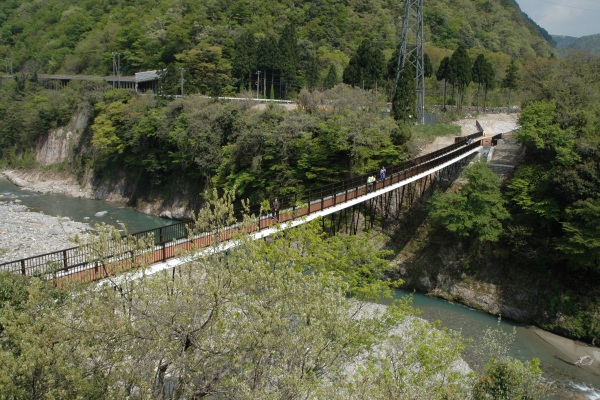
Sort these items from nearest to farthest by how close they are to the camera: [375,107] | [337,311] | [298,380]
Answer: [298,380], [337,311], [375,107]

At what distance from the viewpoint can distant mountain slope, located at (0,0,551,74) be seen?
6925cm

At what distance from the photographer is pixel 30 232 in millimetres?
31969

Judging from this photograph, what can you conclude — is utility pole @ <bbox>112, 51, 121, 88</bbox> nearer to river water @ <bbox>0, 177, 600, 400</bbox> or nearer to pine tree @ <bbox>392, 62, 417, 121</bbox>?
river water @ <bbox>0, 177, 600, 400</bbox>

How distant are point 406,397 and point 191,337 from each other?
4.42 meters

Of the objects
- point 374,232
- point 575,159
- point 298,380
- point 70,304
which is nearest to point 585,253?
point 575,159

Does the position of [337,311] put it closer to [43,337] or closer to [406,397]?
[406,397]

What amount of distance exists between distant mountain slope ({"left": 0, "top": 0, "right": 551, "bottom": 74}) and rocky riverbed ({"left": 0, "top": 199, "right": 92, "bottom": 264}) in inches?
1094

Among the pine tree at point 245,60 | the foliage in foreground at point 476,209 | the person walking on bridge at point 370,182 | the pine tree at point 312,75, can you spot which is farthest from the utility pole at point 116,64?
the foliage in foreground at point 476,209

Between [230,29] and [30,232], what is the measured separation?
44197mm

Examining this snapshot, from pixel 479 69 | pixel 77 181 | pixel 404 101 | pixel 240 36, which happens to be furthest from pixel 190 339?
pixel 240 36

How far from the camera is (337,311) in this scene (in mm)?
10172

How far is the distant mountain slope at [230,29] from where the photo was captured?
227 feet

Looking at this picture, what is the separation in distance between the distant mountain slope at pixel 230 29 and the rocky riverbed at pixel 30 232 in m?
27.8

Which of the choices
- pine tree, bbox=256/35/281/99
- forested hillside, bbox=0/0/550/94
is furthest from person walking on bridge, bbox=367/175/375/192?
pine tree, bbox=256/35/281/99
